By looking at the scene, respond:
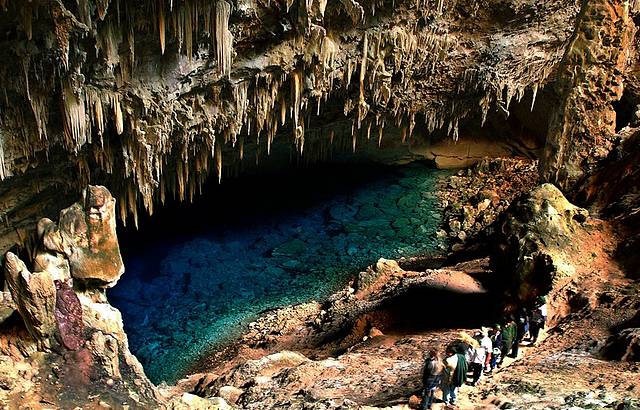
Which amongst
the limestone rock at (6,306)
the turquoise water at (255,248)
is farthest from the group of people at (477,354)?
the turquoise water at (255,248)

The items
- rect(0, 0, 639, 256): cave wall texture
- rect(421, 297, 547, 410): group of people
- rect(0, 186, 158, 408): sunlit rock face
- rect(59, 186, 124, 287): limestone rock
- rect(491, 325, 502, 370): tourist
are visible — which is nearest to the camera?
rect(0, 186, 158, 408): sunlit rock face

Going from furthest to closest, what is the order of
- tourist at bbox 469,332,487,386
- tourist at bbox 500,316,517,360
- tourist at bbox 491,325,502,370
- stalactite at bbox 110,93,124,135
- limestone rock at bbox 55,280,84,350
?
stalactite at bbox 110,93,124,135, tourist at bbox 500,316,517,360, tourist at bbox 491,325,502,370, tourist at bbox 469,332,487,386, limestone rock at bbox 55,280,84,350

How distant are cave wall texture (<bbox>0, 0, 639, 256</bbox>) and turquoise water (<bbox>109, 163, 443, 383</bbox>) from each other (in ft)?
7.54

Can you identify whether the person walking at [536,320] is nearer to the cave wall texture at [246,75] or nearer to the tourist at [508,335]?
the tourist at [508,335]

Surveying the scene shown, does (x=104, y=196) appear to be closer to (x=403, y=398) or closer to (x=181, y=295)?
(x=403, y=398)

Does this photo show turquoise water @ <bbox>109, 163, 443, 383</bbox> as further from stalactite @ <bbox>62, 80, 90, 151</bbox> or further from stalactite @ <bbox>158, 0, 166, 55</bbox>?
stalactite @ <bbox>158, 0, 166, 55</bbox>

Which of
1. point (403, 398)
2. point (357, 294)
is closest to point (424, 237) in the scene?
point (357, 294)

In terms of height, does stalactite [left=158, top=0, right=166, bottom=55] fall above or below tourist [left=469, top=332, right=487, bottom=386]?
above

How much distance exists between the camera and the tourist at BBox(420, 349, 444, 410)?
6.60 metres

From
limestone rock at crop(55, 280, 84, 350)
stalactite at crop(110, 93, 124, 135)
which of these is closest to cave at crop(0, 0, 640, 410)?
limestone rock at crop(55, 280, 84, 350)

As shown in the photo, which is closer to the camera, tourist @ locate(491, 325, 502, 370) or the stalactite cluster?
tourist @ locate(491, 325, 502, 370)

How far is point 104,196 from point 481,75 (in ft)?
37.7

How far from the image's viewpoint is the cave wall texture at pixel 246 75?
28.4 feet

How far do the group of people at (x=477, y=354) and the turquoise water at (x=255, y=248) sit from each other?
5.89 m
